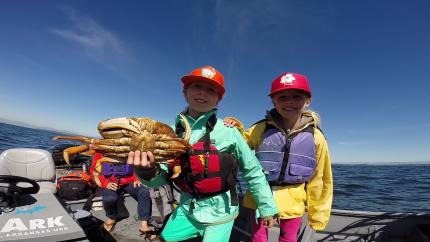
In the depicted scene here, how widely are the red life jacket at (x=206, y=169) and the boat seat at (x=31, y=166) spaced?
4210 mm

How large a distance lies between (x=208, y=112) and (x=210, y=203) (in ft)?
3.22

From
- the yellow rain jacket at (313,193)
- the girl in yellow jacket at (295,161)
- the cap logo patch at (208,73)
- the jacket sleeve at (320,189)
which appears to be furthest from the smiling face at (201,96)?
the jacket sleeve at (320,189)

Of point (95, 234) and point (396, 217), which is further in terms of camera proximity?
point (396, 217)

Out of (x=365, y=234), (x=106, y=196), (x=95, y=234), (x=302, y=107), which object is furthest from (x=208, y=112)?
(x=365, y=234)

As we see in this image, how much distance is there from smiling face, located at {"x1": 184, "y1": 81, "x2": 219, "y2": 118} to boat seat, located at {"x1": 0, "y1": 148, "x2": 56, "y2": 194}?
A: 4390 millimetres

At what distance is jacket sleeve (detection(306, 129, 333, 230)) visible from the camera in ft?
12.2

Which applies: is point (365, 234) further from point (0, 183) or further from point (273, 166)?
point (0, 183)

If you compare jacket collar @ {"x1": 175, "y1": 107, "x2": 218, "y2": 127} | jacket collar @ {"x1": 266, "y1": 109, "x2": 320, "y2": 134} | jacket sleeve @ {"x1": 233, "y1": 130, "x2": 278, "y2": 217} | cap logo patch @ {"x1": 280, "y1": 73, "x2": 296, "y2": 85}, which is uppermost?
cap logo patch @ {"x1": 280, "y1": 73, "x2": 296, "y2": 85}

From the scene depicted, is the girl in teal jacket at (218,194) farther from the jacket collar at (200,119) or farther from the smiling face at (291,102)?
the smiling face at (291,102)

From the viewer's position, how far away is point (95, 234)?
16.4 ft

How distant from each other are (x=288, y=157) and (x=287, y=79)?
1.04 meters

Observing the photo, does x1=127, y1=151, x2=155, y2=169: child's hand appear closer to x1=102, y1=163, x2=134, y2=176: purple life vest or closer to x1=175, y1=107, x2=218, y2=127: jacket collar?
x1=175, y1=107, x2=218, y2=127: jacket collar

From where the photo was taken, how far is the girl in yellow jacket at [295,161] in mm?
3674

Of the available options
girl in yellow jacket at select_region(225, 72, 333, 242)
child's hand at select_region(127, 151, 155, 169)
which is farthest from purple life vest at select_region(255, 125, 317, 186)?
child's hand at select_region(127, 151, 155, 169)
